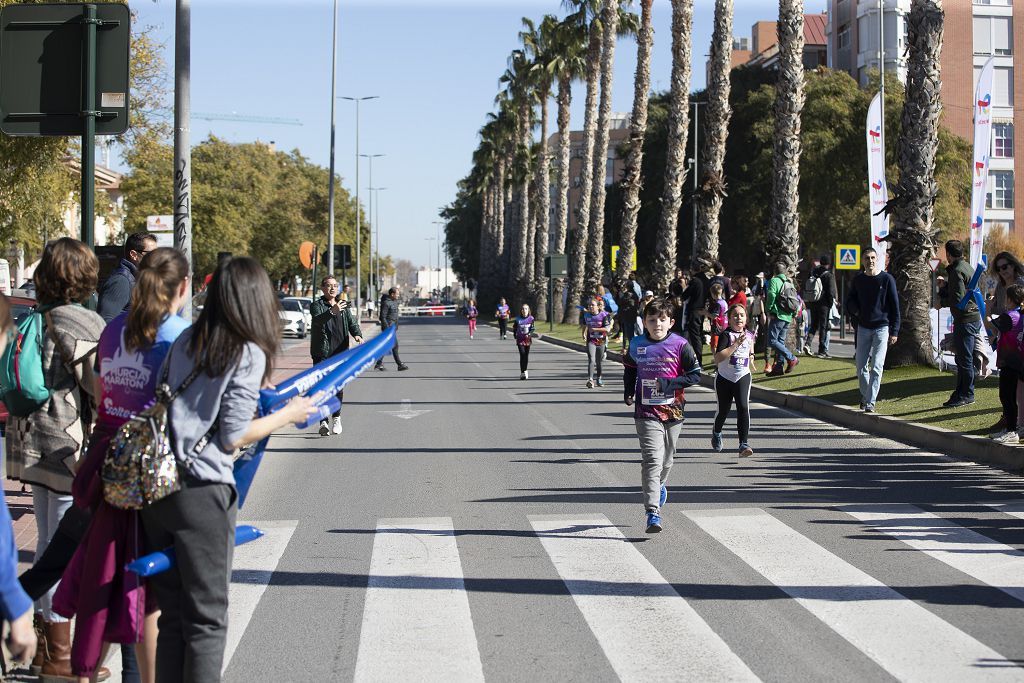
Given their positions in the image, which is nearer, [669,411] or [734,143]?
[669,411]

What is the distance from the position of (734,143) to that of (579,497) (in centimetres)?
5016

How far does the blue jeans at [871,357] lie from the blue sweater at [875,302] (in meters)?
0.10

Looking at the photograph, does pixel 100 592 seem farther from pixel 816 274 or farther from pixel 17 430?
pixel 816 274

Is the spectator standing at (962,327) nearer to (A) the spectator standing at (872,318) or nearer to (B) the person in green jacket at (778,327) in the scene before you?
(A) the spectator standing at (872,318)

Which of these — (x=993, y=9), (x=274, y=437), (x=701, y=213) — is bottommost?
(x=274, y=437)

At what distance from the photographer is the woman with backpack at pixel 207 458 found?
4.08 metres

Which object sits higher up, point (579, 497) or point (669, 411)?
point (669, 411)

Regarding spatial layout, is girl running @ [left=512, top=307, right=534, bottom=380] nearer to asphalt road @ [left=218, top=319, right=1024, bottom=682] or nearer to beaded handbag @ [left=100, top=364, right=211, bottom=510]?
asphalt road @ [left=218, top=319, right=1024, bottom=682]

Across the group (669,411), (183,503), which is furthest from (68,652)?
(669,411)

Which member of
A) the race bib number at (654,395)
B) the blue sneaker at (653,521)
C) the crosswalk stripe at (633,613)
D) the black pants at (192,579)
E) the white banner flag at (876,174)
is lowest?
the crosswalk stripe at (633,613)

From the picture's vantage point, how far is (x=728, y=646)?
5.77 metres

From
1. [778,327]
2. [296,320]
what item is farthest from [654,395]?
[296,320]

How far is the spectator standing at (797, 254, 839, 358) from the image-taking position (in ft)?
84.8

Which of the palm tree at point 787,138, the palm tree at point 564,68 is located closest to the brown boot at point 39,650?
the palm tree at point 787,138
